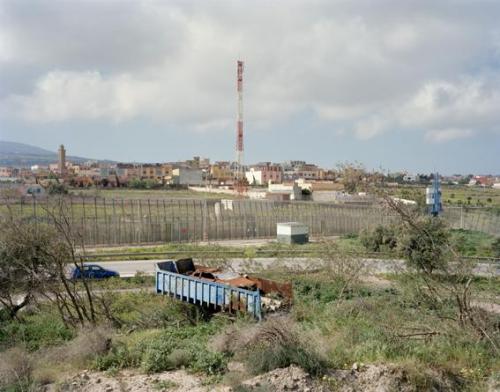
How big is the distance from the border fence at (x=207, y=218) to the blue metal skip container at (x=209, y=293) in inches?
721

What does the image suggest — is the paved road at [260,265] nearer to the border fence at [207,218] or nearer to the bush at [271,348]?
the border fence at [207,218]

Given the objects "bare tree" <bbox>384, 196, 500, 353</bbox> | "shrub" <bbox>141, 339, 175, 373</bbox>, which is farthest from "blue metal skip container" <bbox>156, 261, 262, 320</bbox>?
"bare tree" <bbox>384, 196, 500, 353</bbox>

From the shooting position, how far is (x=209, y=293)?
595 inches

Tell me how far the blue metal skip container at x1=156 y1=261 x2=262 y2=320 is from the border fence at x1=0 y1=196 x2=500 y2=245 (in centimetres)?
1832

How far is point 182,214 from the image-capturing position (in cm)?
4341

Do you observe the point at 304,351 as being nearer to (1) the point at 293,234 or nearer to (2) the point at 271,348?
(2) the point at 271,348

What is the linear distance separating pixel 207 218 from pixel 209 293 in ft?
94.3

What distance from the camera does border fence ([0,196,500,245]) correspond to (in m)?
38.1

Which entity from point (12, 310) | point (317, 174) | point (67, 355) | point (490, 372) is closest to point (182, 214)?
point (12, 310)

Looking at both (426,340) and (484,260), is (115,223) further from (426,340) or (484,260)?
(426,340)

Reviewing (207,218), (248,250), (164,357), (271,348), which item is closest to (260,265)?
(248,250)

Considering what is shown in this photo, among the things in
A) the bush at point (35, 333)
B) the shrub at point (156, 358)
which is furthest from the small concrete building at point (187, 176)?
the shrub at point (156, 358)

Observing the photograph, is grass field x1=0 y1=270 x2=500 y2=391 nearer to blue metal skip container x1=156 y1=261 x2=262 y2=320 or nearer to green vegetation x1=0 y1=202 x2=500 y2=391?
green vegetation x1=0 y1=202 x2=500 y2=391

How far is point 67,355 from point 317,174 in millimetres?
159971
